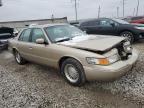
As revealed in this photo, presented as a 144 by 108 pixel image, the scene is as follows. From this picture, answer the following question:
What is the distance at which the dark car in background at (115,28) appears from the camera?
27.8 feet

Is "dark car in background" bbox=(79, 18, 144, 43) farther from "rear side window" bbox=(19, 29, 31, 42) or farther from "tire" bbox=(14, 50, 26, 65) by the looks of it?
"tire" bbox=(14, 50, 26, 65)

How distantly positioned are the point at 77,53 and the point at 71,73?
643mm

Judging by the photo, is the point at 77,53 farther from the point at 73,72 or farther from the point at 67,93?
the point at 67,93

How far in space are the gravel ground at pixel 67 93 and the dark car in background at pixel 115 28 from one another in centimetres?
386

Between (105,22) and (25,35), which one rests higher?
(105,22)

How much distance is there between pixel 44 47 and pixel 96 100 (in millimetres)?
2060

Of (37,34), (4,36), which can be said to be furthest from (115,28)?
(4,36)

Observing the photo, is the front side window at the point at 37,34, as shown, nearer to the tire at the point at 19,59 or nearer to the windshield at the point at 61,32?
the windshield at the point at 61,32

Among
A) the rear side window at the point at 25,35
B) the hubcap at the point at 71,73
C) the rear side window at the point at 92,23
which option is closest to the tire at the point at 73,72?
the hubcap at the point at 71,73

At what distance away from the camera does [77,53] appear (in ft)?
12.4

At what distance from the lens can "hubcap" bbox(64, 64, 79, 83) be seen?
13.2ft

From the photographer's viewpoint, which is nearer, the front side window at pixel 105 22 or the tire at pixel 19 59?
the tire at pixel 19 59

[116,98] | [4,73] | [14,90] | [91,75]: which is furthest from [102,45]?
[4,73]

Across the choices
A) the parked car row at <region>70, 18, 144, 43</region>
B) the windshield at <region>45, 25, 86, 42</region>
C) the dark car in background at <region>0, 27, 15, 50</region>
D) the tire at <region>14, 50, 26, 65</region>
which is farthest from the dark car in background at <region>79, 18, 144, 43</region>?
the tire at <region>14, 50, 26, 65</region>
